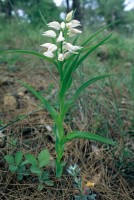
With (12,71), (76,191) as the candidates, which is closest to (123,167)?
(76,191)

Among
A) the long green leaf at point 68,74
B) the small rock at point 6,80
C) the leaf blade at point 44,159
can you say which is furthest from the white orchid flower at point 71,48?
the small rock at point 6,80

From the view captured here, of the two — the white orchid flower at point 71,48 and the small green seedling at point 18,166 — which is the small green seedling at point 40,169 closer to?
the small green seedling at point 18,166

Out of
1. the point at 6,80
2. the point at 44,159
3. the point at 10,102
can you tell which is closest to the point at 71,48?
the point at 44,159

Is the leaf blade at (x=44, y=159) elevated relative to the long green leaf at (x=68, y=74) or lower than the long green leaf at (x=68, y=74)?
lower

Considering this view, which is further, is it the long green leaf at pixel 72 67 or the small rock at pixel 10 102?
the small rock at pixel 10 102

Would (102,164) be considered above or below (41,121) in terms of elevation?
below

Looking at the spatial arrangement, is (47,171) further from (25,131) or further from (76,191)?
(25,131)

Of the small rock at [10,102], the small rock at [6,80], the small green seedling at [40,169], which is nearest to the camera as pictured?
the small green seedling at [40,169]

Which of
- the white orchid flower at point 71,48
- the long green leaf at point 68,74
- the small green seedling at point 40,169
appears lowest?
the small green seedling at point 40,169

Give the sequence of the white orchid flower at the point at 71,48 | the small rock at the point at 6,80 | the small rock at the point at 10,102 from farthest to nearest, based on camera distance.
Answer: the small rock at the point at 6,80
the small rock at the point at 10,102
the white orchid flower at the point at 71,48
